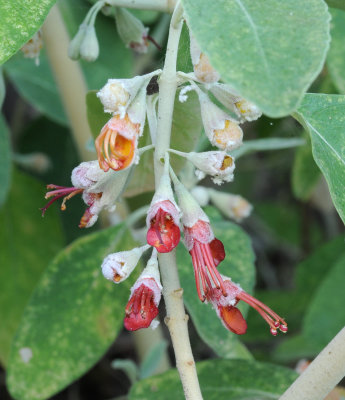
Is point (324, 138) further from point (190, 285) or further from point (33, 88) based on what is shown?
point (33, 88)

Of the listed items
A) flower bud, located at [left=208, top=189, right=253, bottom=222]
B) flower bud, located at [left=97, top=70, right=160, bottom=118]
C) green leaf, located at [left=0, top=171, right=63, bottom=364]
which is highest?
flower bud, located at [left=97, top=70, right=160, bottom=118]

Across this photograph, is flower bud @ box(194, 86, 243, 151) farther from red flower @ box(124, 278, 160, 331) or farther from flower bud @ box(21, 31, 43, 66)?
flower bud @ box(21, 31, 43, 66)

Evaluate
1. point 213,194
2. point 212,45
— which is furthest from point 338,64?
point 212,45

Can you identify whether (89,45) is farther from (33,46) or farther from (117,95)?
(117,95)

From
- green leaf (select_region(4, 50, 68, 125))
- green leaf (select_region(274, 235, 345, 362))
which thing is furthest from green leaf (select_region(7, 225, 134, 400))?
green leaf (select_region(274, 235, 345, 362))

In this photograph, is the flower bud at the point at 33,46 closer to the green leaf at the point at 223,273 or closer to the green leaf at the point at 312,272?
the green leaf at the point at 223,273

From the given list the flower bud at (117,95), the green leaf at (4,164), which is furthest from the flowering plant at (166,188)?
the green leaf at (4,164)
